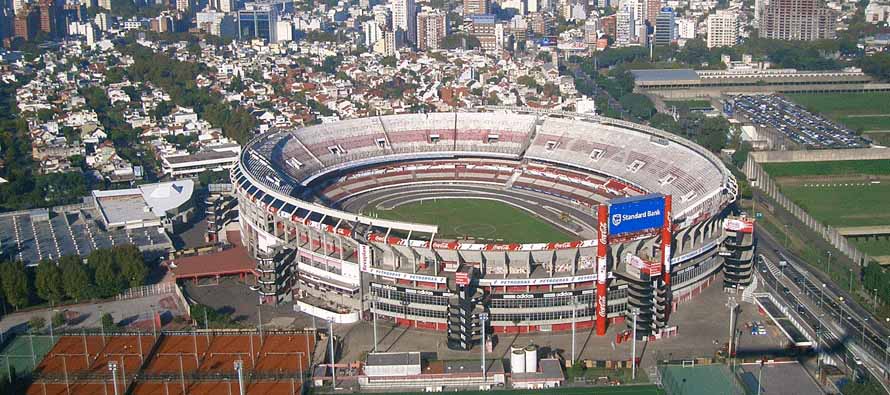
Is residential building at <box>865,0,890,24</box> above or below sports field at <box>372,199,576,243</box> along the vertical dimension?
above

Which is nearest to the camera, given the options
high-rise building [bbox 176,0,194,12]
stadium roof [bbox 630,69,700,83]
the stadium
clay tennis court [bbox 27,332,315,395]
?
clay tennis court [bbox 27,332,315,395]

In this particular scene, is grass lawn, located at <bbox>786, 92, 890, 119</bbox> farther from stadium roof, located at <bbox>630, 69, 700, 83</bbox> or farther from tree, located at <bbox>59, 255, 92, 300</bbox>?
tree, located at <bbox>59, 255, 92, 300</bbox>

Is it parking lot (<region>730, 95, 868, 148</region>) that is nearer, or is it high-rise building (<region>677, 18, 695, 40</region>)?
parking lot (<region>730, 95, 868, 148</region>)

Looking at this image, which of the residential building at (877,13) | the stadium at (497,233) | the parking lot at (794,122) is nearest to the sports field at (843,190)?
the parking lot at (794,122)

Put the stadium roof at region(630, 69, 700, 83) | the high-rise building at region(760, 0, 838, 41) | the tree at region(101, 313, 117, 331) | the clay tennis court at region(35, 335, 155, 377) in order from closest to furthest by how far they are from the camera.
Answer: the clay tennis court at region(35, 335, 155, 377), the tree at region(101, 313, 117, 331), the stadium roof at region(630, 69, 700, 83), the high-rise building at region(760, 0, 838, 41)

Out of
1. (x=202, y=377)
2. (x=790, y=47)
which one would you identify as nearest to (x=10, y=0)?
(x=790, y=47)

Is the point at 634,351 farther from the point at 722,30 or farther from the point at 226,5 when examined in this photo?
the point at 226,5

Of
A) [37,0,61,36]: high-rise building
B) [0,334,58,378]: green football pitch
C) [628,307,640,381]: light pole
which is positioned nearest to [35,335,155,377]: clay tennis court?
[0,334,58,378]: green football pitch

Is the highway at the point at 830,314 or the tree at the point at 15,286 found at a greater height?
the tree at the point at 15,286

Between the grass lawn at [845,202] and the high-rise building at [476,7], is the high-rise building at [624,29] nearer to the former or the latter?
the high-rise building at [476,7]
